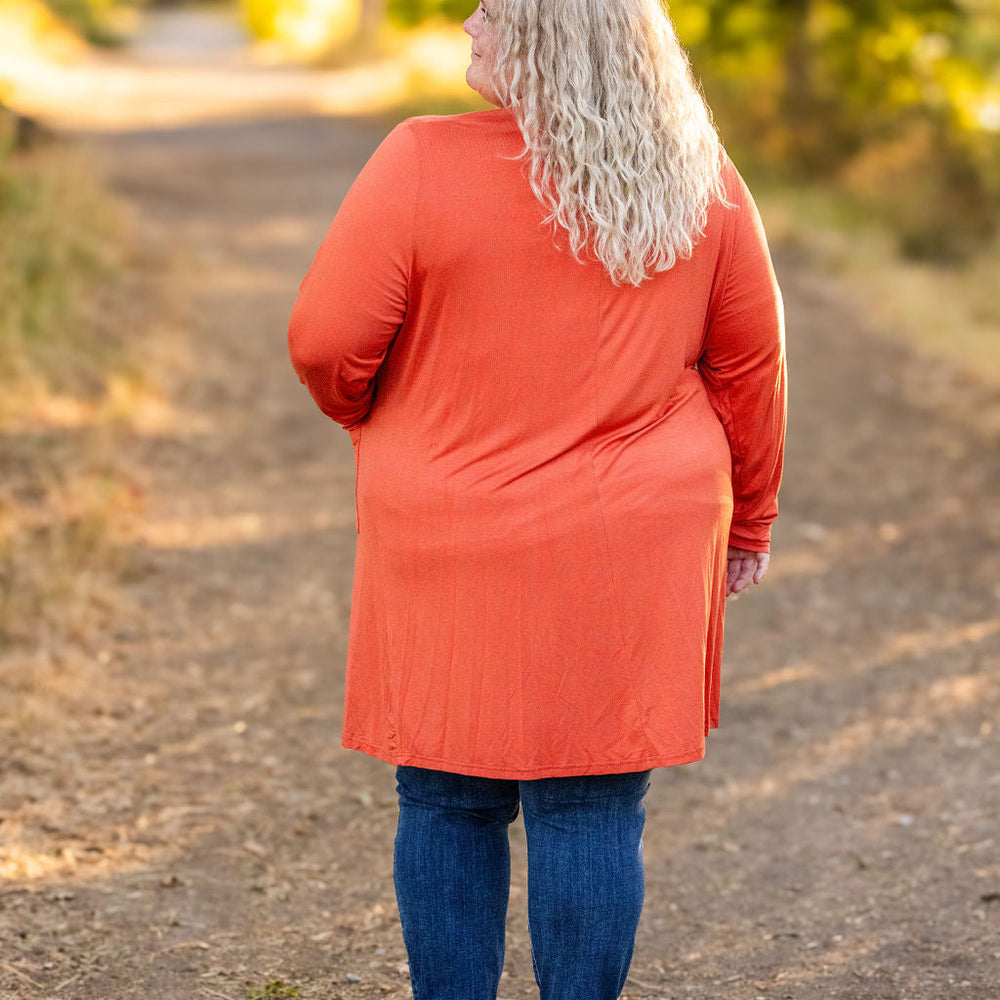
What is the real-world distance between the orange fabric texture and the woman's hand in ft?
0.89

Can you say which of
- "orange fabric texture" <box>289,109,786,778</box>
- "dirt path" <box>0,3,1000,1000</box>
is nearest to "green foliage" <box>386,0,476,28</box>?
"dirt path" <box>0,3,1000,1000</box>

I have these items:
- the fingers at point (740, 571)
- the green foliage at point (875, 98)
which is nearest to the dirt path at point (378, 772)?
the fingers at point (740, 571)

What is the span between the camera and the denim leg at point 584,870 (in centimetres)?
188

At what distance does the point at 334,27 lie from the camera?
26.6 meters

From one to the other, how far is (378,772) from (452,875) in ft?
5.86

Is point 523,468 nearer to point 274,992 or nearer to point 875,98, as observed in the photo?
point 274,992

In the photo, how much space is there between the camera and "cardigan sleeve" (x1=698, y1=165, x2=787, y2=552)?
1.87 m

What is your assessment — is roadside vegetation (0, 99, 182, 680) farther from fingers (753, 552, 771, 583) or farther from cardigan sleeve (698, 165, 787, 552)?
cardigan sleeve (698, 165, 787, 552)

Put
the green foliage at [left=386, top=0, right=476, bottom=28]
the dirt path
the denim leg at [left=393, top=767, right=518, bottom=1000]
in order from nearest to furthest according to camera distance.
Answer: the denim leg at [left=393, top=767, right=518, bottom=1000] < the dirt path < the green foliage at [left=386, top=0, right=476, bottom=28]

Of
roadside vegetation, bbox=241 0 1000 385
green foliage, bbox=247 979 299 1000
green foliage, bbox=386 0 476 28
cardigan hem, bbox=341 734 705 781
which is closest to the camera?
cardigan hem, bbox=341 734 705 781

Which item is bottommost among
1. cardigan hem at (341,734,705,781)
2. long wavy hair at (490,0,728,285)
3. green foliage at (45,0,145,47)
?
cardigan hem at (341,734,705,781)

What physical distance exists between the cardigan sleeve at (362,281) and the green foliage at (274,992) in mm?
1374

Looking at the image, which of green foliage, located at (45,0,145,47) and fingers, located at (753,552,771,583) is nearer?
fingers, located at (753,552,771,583)

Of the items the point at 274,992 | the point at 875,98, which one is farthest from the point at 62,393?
the point at 875,98
